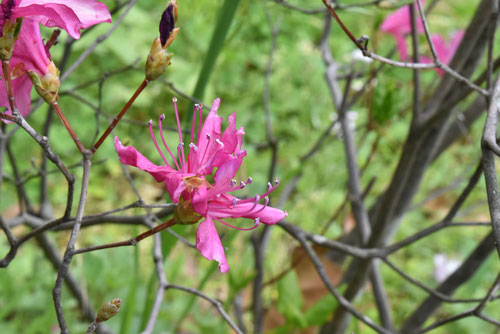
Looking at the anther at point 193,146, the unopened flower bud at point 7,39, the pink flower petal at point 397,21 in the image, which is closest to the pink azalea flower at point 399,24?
the pink flower petal at point 397,21

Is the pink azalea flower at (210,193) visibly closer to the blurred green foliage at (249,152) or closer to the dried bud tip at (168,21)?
the dried bud tip at (168,21)

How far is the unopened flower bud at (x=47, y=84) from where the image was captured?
1.59 feet

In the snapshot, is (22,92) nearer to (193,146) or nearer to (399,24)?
(193,146)

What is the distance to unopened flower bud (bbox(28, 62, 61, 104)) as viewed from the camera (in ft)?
1.59

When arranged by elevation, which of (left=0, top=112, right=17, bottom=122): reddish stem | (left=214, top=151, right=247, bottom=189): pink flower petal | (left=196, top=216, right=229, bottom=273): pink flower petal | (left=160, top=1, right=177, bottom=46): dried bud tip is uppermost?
(left=160, top=1, right=177, bottom=46): dried bud tip

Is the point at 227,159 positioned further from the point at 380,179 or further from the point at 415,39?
the point at 380,179

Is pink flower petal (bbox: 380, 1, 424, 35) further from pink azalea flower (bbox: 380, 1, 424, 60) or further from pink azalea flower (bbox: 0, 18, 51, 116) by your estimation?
pink azalea flower (bbox: 0, 18, 51, 116)

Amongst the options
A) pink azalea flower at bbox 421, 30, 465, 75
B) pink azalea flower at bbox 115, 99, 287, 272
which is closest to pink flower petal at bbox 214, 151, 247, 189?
pink azalea flower at bbox 115, 99, 287, 272

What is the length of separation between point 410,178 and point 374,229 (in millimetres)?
125

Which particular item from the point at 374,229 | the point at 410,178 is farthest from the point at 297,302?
the point at 410,178

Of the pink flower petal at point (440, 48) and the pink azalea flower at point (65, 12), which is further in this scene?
the pink flower petal at point (440, 48)

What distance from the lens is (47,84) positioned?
19.4 inches

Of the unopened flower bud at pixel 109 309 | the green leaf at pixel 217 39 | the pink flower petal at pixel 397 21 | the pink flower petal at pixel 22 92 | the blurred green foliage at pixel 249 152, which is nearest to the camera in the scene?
the unopened flower bud at pixel 109 309

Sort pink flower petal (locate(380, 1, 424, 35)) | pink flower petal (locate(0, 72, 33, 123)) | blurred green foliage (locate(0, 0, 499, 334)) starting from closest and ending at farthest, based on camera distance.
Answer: pink flower petal (locate(0, 72, 33, 123)) → pink flower petal (locate(380, 1, 424, 35)) → blurred green foliage (locate(0, 0, 499, 334))
